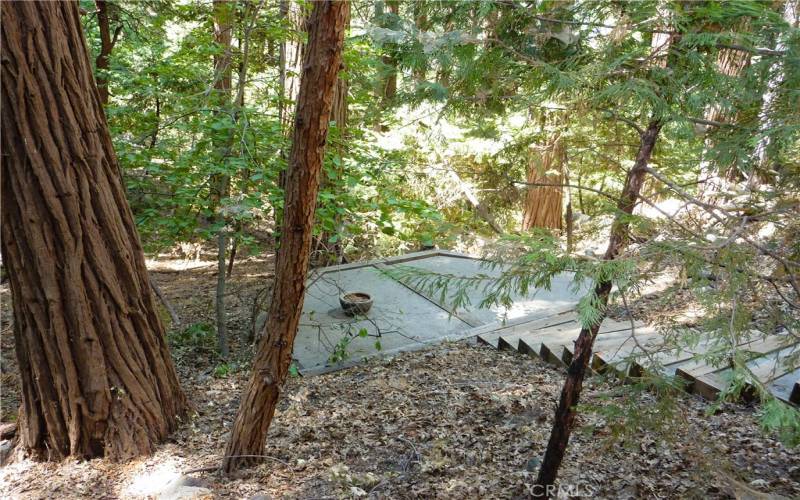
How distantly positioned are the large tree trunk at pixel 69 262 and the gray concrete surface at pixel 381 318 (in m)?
1.83

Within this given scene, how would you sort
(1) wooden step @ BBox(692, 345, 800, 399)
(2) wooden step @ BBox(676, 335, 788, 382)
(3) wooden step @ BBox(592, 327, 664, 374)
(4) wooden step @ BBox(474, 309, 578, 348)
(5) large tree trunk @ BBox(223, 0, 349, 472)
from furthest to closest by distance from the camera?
1. (4) wooden step @ BBox(474, 309, 578, 348)
2. (3) wooden step @ BBox(592, 327, 664, 374)
3. (2) wooden step @ BBox(676, 335, 788, 382)
4. (1) wooden step @ BBox(692, 345, 800, 399)
5. (5) large tree trunk @ BBox(223, 0, 349, 472)

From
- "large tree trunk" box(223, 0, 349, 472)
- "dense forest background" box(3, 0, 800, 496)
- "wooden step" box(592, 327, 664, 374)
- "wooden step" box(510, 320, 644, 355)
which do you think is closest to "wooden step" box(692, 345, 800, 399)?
"dense forest background" box(3, 0, 800, 496)

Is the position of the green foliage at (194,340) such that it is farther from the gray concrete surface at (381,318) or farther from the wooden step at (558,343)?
the wooden step at (558,343)

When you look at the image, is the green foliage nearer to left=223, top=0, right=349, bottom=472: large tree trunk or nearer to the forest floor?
the forest floor

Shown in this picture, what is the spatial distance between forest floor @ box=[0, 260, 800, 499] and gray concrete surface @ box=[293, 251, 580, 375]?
0.48 m

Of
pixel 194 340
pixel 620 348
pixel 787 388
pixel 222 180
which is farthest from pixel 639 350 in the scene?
pixel 194 340

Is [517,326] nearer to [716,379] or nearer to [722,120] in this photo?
[716,379]

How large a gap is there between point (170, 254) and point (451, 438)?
9.37 metres

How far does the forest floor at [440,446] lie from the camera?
3.25m

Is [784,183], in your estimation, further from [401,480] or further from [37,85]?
[37,85]

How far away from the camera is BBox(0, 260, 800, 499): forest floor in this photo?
325 centimetres

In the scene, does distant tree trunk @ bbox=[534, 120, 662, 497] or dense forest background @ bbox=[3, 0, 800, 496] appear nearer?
dense forest background @ bbox=[3, 0, 800, 496]

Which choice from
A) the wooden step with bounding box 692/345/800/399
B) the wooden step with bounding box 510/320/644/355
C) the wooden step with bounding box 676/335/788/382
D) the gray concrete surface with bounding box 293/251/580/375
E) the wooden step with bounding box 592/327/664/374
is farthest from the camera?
the gray concrete surface with bounding box 293/251/580/375

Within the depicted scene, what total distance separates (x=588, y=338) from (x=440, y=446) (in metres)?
1.52
